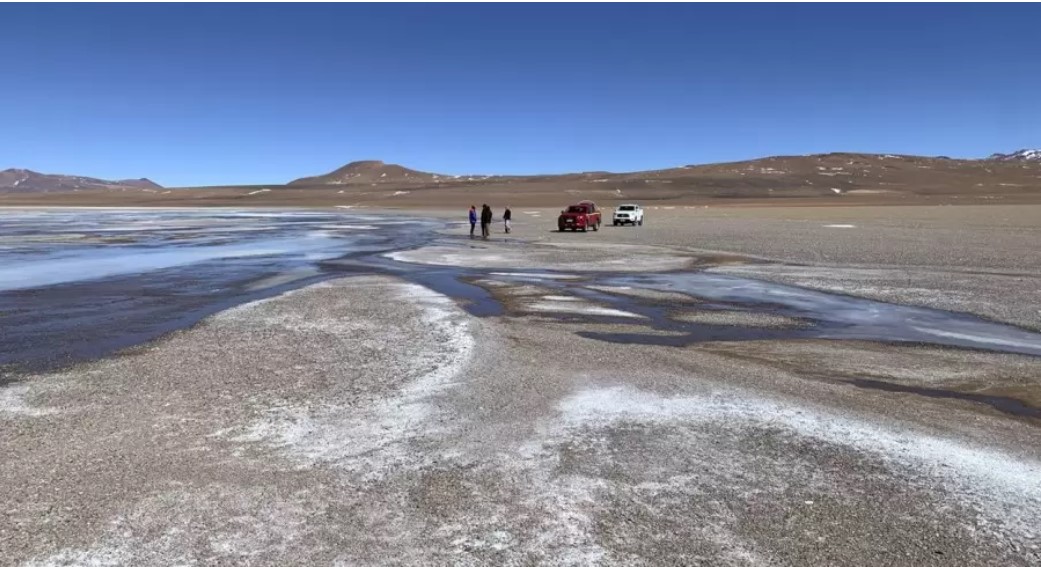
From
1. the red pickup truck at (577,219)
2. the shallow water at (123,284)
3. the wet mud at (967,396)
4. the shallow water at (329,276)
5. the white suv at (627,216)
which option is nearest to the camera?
the wet mud at (967,396)

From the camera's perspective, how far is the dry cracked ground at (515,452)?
4379 mm

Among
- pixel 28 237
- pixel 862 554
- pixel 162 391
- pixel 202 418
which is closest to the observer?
pixel 862 554

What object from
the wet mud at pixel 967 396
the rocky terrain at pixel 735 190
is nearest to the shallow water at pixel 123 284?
the wet mud at pixel 967 396

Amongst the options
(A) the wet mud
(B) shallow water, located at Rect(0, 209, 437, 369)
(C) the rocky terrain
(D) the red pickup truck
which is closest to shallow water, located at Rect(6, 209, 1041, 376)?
(B) shallow water, located at Rect(0, 209, 437, 369)

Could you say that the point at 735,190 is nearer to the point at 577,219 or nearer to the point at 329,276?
the point at 577,219

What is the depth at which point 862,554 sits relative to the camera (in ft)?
14.0

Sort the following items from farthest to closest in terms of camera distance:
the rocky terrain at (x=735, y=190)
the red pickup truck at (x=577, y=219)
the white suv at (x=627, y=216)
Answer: the rocky terrain at (x=735, y=190)
the white suv at (x=627, y=216)
the red pickup truck at (x=577, y=219)

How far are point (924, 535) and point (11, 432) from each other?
7.37 m

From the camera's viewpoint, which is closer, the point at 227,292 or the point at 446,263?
the point at 227,292

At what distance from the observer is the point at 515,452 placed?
5.94m

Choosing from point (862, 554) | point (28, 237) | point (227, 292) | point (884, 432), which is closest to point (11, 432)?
point (862, 554)

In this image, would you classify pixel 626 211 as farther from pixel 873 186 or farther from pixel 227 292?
pixel 873 186

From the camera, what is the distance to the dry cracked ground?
4.38m

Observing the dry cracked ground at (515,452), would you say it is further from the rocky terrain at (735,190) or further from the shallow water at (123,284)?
the rocky terrain at (735,190)
